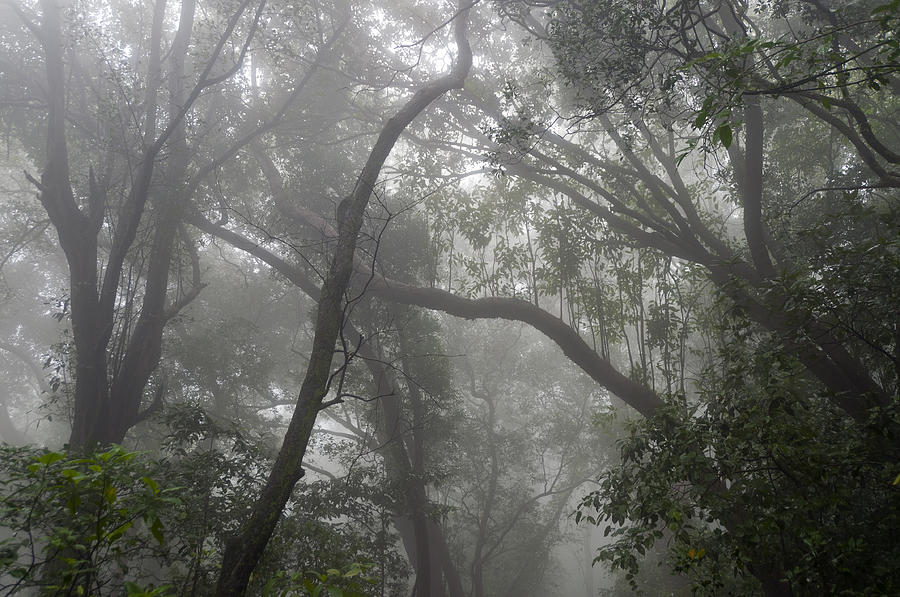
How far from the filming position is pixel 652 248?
8.66 m

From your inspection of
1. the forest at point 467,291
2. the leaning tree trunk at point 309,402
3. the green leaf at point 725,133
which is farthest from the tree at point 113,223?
the green leaf at point 725,133

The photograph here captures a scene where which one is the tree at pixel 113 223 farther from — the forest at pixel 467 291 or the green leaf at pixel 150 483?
the green leaf at pixel 150 483

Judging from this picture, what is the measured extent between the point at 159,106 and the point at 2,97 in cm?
243

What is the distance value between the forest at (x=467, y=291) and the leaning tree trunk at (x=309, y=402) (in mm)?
21

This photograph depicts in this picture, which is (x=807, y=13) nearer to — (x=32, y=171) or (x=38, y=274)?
(x=32, y=171)

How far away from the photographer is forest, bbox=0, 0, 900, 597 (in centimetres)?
354

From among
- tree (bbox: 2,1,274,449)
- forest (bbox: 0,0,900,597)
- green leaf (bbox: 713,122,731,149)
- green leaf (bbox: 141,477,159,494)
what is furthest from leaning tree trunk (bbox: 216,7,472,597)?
tree (bbox: 2,1,274,449)

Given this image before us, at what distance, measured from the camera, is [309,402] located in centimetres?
384

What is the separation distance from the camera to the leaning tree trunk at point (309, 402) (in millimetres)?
3320

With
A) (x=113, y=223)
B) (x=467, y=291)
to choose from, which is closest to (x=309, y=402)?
(x=113, y=223)

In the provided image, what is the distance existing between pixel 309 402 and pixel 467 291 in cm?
675

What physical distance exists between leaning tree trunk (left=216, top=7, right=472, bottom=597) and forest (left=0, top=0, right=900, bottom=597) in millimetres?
21

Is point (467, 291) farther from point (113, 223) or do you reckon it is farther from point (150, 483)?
point (150, 483)

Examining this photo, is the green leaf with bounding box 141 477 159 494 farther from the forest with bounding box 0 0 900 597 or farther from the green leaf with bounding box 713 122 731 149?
the green leaf with bounding box 713 122 731 149
